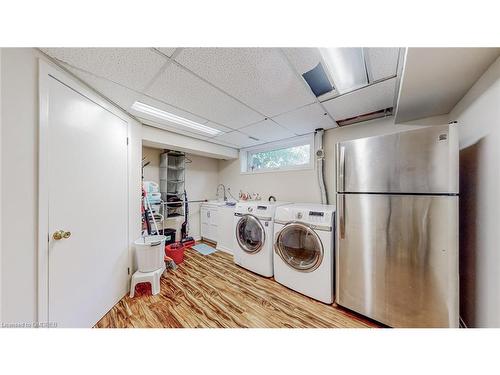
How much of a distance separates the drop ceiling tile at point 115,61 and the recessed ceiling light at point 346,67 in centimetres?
113

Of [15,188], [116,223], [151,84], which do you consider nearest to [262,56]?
[151,84]

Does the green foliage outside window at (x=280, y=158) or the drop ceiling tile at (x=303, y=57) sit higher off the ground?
the drop ceiling tile at (x=303, y=57)

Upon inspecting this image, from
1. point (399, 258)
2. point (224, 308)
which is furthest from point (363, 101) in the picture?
point (224, 308)

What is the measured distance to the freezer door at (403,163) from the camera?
1110 mm

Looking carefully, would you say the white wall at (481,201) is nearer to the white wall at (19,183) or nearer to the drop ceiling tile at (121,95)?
the drop ceiling tile at (121,95)

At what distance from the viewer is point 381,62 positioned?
42.5 inches

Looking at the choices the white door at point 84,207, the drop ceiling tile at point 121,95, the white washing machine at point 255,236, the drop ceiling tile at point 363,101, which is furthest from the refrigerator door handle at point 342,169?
the white door at point 84,207

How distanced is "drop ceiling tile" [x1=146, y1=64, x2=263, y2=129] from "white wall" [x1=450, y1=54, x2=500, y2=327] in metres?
1.75

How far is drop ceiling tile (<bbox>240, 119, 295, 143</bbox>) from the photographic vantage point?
2.26m

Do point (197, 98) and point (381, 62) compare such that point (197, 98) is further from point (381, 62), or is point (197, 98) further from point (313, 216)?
point (313, 216)

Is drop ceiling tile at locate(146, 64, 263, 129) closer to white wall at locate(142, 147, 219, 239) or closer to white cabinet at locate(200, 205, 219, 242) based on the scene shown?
white wall at locate(142, 147, 219, 239)
